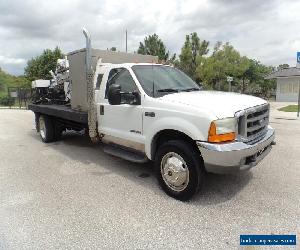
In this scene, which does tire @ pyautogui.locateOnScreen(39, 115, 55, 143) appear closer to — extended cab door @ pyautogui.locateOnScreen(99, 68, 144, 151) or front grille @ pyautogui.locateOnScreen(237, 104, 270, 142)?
extended cab door @ pyautogui.locateOnScreen(99, 68, 144, 151)

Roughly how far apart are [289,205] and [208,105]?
5.73 feet

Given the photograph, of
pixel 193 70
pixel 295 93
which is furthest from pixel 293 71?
pixel 193 70

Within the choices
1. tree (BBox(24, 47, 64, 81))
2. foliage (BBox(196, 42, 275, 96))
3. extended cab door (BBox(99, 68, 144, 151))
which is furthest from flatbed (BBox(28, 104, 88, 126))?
tree (BBox(24, 47, 64, 81))

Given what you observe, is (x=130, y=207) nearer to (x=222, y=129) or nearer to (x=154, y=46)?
(x=222, y=129)

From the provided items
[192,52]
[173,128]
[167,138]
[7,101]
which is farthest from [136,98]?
[7,101]

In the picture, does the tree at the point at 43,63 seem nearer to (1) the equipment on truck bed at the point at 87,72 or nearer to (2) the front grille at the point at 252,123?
(1) the equipment on truck bed at the point at 87,72

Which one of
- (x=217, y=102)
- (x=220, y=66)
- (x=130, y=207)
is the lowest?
(x=130, y=207)

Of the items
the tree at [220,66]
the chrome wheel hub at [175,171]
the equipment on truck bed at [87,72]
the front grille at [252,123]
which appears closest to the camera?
the front grille at [252,123]

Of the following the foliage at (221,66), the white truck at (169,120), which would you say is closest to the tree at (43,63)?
the foliage at (221,66)

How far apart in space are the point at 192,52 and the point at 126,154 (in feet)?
98.3

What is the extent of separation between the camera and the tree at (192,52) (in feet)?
108

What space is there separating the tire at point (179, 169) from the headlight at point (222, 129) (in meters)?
0.43

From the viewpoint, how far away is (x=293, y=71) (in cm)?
3259

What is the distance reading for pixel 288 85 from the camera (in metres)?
31.9
